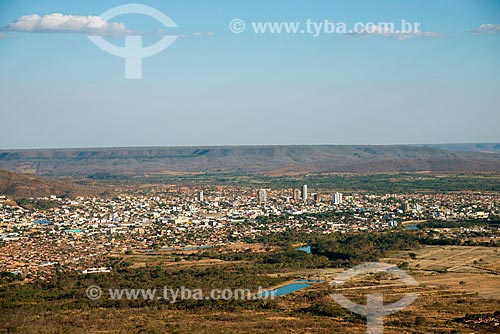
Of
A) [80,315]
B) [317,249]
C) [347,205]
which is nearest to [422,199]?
[347,205]

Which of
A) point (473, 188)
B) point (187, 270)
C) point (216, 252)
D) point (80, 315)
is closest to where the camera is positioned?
point (80, 315)

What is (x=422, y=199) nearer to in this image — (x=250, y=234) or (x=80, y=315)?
(x=250, y=234)

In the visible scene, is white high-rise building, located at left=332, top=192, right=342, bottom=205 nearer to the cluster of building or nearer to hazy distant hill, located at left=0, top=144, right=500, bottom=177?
the cluster of building

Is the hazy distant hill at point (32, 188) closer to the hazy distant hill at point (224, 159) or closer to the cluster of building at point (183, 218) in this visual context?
the cluster of building at point (183, 218)

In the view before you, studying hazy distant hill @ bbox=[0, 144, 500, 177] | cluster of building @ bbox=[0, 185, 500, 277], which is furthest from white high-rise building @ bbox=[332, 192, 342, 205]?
hazy distant hill @ bbox=[0, 144, 500, 177]

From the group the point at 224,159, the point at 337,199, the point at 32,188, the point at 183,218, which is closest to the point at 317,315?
the point at 183,218

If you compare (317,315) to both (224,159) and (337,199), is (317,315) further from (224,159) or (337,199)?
(224,159)
